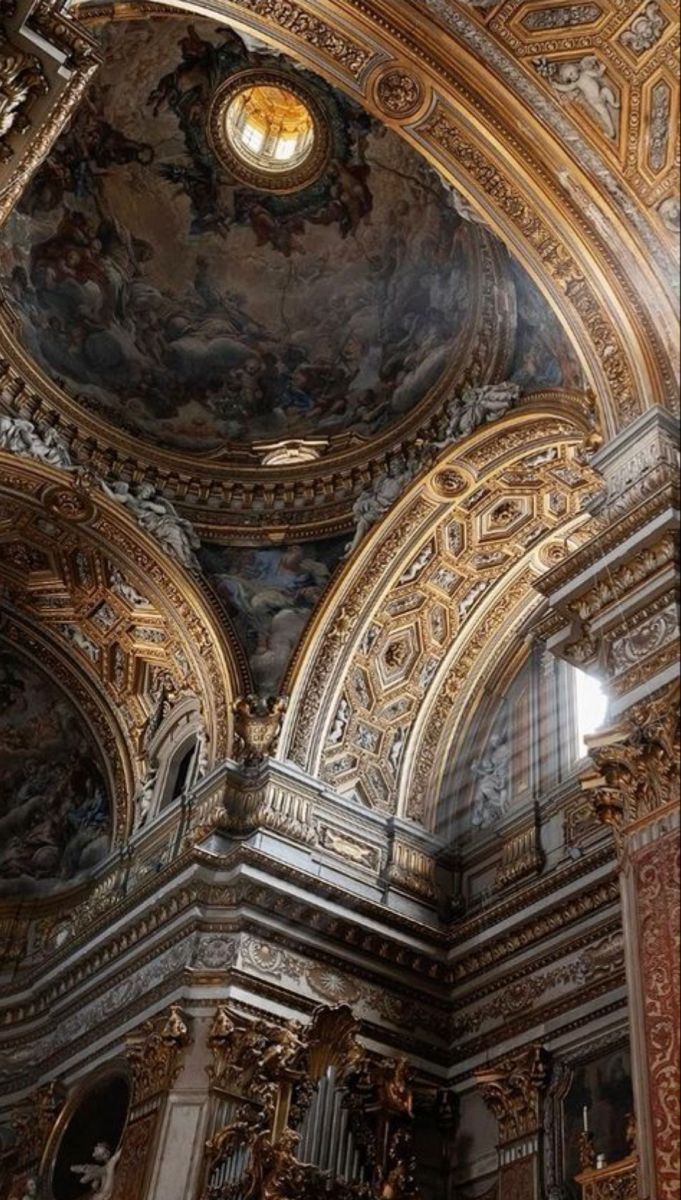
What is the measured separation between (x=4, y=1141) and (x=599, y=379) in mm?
10463

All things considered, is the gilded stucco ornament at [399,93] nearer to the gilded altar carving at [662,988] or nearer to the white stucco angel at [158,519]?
the white stucco angel at [158,519]

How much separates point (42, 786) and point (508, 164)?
35.3 feet

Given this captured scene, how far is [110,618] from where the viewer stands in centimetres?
1538

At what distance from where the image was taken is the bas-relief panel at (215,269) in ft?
46.6

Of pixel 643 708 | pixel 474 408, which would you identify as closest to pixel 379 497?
pixel 474 408

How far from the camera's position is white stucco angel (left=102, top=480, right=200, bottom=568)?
47.7 ft

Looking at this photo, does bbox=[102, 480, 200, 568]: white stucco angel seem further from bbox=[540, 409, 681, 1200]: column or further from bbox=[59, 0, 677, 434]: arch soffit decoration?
bbox=[540, 409, 681, 1200]: column

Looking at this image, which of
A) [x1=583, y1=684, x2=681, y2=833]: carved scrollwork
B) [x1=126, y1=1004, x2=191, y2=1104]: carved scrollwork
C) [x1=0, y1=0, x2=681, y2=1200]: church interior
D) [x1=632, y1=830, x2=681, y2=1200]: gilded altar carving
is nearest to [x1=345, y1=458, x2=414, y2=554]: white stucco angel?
[x1=0, y1=0, x2=681, y2=1200]: church interior

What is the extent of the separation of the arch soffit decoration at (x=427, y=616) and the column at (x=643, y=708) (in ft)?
14.1

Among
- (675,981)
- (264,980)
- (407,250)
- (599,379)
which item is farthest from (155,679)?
(675,981)

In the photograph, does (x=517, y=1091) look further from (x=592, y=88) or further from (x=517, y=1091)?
(x=592, y=88)

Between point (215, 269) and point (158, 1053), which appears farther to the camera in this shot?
point (215, 269)

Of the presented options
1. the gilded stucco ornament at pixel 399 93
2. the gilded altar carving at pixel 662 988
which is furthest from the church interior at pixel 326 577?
the gilded altar carving at pixel 662 988

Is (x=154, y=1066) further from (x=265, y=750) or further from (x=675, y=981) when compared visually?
(x=675, y=981)
